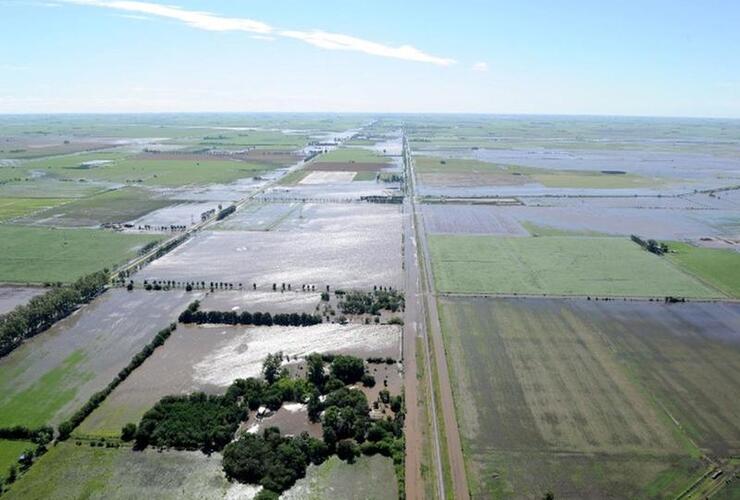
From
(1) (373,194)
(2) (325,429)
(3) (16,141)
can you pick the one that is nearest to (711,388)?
(2) (325,429)

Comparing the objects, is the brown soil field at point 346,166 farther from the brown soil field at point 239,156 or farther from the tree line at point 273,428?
the tree line at point 273,428

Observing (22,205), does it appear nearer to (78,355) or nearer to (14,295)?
(14,295)

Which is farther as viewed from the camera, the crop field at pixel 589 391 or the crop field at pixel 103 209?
the crop field at pixel 103 209

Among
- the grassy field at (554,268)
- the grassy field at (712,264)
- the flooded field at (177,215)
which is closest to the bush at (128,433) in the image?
the grassy field at (554,268)

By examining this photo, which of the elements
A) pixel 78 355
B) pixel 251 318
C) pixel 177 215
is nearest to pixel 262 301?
pixel 251 318

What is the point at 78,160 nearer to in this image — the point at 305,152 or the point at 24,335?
the point at 305,152

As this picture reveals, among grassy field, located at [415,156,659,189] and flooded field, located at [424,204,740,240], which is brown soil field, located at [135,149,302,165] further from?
flooded field, located at [424,204,740,240]

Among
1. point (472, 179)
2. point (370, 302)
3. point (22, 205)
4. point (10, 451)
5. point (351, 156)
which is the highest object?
point (351, 156)

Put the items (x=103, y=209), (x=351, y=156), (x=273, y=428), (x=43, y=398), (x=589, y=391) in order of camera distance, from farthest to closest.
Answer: (x=351, y=156)
(x=103, y=209)
(x=589, y=391)
(x=43, y=398)
(x=273, y=428)
